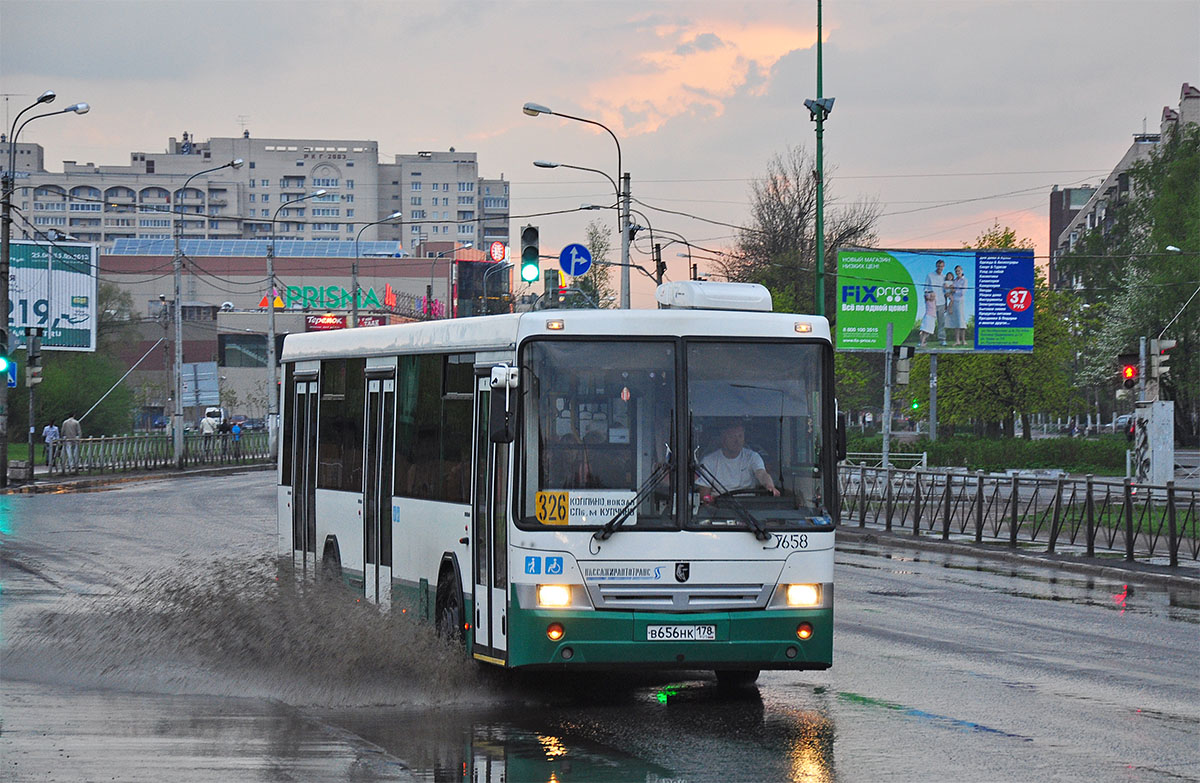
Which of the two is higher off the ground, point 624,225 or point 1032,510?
point 624,225

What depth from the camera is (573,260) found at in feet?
107

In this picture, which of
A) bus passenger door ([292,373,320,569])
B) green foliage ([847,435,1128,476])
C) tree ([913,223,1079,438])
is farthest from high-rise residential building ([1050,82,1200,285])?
bus passenger door ([292,373,320,569])

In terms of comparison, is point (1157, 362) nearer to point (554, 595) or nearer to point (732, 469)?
point (732, 469)

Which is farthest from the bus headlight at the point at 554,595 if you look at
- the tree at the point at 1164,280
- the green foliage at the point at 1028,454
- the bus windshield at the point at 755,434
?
the tree at the point at 1164,280

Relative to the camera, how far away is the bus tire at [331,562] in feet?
46.2

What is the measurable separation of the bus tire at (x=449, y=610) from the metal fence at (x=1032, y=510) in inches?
529

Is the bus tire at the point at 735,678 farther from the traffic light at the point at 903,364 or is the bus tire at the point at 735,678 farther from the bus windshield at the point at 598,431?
the traffic light at the point at 903,364

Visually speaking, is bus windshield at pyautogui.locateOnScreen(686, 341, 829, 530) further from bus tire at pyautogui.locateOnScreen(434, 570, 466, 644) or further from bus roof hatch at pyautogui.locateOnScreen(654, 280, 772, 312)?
bus tire at pyautogui.locateOnScreen(434, 570, 466, 644)

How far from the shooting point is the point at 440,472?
38.1ft

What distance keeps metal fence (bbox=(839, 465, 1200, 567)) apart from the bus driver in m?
13.1

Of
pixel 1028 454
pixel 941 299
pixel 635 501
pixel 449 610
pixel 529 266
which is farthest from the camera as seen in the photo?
pixel 1028 454

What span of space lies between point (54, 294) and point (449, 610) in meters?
45.1

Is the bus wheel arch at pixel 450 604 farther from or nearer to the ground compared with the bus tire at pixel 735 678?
farther from the ground

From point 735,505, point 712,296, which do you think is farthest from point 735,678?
point 712,296
